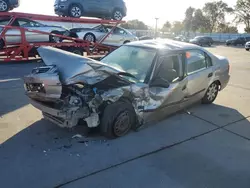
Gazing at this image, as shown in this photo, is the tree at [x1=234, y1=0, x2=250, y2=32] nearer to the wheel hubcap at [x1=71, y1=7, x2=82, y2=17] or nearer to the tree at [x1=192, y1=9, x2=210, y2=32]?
the tree at [x1=192, y1=9, x2=210, y2=32]

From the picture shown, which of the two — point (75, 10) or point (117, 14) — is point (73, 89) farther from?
point (117, 14)

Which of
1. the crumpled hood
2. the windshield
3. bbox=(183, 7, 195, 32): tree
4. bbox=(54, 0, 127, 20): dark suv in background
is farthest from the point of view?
bbox=(183, 7, 195, 32): tree

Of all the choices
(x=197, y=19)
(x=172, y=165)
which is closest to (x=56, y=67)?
(x=172, y=165)

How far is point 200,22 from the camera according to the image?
71.6 m

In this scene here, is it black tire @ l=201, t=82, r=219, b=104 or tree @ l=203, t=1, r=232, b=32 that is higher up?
tree @ l=203, t=1, r=232, b=32

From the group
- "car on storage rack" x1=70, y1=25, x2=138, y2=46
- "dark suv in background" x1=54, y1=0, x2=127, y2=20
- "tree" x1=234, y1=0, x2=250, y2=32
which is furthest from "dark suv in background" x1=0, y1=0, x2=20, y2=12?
"tree" x1=234, y1=0, x2=250, y2=32

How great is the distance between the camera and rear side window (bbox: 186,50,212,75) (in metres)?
5.17

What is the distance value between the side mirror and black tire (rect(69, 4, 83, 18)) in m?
8.90

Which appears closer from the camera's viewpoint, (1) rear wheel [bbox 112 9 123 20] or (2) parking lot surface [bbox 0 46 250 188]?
(2) parking lot surface [bbox 0 46 250 188]

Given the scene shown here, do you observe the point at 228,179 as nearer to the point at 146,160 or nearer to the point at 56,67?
the point at 146,160

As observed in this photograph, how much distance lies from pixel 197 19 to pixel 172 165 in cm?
7456

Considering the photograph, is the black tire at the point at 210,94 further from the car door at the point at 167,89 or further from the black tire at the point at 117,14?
the black tire at the point at 117,14

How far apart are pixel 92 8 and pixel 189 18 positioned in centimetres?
6775

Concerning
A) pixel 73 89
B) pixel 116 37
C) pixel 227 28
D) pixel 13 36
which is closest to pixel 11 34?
pixel 13 36
